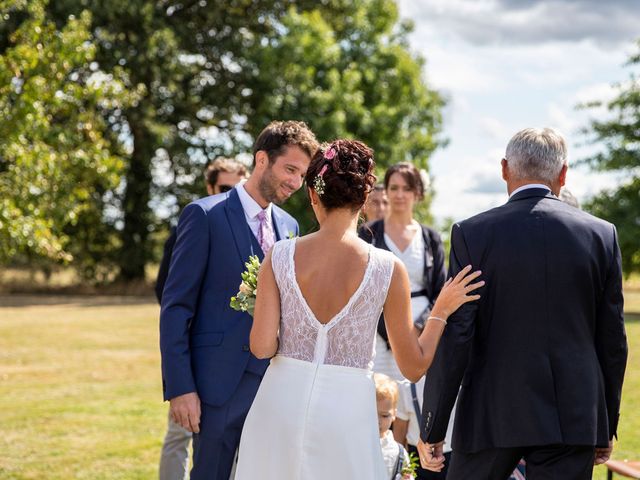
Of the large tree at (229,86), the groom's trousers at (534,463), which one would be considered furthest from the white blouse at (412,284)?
the large tree at (229,86)

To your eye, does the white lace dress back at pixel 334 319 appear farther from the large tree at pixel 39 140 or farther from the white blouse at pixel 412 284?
the large tree at pixel 39 140

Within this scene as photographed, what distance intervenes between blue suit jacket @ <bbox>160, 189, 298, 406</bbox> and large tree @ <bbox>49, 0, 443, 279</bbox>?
1011 inches

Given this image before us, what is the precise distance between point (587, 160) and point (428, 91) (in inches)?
284

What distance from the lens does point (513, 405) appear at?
3.75 meters

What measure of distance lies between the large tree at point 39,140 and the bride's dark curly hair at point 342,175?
1032 centimetres

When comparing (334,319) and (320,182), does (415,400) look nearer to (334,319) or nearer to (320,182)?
(334,319)

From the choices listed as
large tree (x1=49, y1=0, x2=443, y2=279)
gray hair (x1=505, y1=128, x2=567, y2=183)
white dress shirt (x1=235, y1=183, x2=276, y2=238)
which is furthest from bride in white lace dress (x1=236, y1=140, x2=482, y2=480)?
large tree (x1=49, y1=0, x2=443, y2=279)

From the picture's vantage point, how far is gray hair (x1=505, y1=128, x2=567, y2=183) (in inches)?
152

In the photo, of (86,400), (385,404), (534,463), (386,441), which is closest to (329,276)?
(534,463)

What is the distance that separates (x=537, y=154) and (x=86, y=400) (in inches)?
363

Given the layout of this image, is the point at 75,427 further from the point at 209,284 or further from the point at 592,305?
the point at 592,305

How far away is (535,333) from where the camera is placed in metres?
3.71

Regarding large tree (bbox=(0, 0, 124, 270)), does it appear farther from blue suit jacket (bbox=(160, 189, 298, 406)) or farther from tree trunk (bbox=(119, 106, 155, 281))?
tree trunk (bbox=(119, 106, 155, 281))

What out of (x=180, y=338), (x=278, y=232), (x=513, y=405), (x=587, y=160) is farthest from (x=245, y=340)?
(x=587, y=160)
